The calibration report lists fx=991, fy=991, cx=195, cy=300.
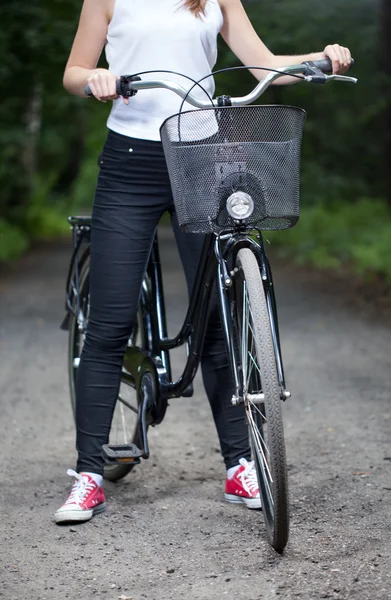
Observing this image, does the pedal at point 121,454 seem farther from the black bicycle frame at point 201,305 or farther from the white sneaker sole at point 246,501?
the white sneaker sole at point 246,501

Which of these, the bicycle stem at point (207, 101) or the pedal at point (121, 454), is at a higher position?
the bicycle stem at point (207, 101)

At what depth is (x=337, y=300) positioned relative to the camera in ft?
36.1

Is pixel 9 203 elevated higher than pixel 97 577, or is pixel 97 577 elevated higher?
pixel 97 577

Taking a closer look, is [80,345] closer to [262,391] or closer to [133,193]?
[133,193]

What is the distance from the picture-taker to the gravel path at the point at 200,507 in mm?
3064

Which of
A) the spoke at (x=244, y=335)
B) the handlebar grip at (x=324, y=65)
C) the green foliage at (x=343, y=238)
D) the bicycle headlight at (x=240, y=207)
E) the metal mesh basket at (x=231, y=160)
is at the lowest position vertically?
the green foliage at (x=343, y=238)

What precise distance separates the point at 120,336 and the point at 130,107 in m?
0.90

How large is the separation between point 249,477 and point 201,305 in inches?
A: 29.0

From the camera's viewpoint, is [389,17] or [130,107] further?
[389,17]

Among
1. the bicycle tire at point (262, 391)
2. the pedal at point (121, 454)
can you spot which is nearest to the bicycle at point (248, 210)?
the bicycle tire at point (262, 391)

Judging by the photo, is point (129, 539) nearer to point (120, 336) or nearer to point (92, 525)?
point (92, 525)

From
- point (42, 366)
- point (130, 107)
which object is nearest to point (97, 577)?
point (130, 107)

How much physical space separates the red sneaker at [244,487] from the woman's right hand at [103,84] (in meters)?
1.59

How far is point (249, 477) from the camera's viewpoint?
3.94 metres
